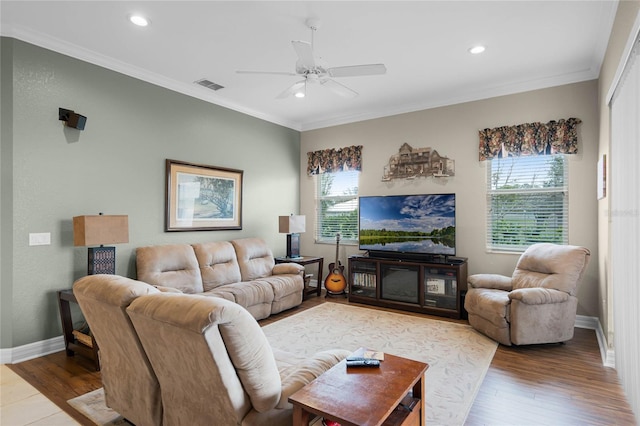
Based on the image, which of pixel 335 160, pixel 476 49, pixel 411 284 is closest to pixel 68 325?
pixel 411 284

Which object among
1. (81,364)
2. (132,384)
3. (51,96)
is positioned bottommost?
(81,364)

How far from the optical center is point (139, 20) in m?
3.01

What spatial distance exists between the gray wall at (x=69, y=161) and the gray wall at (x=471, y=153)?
229 centimetres

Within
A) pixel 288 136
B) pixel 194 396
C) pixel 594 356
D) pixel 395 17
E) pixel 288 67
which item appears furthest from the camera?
pixel 288 136

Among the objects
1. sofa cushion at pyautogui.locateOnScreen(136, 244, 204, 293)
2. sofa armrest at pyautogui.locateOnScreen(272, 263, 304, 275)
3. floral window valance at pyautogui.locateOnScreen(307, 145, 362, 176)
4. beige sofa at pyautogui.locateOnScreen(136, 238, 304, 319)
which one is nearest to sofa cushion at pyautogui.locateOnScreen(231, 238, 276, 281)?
beige sofa at pyautogui.locateOnScreen(136, 238, 304, 319)

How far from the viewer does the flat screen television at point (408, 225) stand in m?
4.68

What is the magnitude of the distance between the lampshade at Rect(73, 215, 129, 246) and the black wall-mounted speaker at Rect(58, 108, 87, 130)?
3.12 ft

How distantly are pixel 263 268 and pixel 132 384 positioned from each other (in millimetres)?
3035

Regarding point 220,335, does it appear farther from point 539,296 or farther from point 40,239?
point 539,296

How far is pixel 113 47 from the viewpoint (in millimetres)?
3490

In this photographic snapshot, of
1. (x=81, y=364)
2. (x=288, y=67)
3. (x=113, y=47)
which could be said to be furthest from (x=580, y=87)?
(x=81, y=364)

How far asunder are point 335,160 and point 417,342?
339 cm

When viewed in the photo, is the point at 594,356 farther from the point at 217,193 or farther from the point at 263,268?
the point at 217,193

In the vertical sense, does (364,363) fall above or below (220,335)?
below
